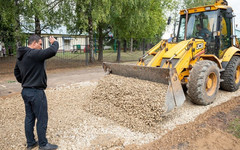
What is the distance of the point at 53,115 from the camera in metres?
4.73

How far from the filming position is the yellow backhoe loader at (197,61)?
453 cm

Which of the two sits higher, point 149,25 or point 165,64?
point 149,25

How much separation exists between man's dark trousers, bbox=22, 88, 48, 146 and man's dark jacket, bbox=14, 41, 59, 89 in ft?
0.35

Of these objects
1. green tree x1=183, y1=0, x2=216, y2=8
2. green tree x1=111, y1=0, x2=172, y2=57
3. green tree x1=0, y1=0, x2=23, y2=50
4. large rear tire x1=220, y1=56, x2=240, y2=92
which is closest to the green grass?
large rear tire x1=220, y1=56, x2=240, y2=92

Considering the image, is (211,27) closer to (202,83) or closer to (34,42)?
(202,83)

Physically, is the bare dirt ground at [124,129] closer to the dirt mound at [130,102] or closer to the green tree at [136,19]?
the dirt mound at [130,102]

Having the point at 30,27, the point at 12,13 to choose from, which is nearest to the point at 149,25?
the point at 30,27

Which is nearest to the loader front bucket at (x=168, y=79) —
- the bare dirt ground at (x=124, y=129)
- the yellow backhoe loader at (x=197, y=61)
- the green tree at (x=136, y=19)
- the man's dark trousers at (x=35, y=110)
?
the yellow backhoe loader at (x=197, y=61)

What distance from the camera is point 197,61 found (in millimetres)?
5500

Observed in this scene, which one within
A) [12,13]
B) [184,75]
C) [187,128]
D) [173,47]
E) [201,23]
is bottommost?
[187,128]

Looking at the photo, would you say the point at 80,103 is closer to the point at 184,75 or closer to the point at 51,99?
the point at 51,99

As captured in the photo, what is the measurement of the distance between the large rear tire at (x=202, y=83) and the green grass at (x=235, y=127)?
92 centimetres

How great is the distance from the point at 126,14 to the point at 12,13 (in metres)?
6.71

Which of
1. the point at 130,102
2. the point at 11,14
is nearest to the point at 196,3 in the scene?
the point at 11,14
